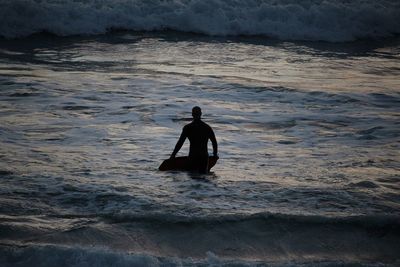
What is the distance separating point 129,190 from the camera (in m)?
9.76

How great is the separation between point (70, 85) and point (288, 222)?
1055cm

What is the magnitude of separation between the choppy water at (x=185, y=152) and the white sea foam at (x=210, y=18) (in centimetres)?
401

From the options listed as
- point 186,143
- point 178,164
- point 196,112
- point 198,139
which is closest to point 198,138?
point 198,139

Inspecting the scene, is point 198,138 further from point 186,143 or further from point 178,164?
point 186,143

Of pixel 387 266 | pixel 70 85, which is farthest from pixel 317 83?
pixel 387 266

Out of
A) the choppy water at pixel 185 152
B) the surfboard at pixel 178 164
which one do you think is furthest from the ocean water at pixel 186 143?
the surfboard at pixel 178 164

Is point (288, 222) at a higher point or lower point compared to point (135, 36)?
lower

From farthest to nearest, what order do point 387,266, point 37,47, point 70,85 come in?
point 37,47
point 70,85
point 387,266

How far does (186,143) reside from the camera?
13.4 meters

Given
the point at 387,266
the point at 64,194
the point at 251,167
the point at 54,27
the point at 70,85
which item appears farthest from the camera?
the point at 54,27

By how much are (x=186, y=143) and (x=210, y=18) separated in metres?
16.1

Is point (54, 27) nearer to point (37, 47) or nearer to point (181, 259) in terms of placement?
point (37, 47)

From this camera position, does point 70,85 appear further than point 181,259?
Yes

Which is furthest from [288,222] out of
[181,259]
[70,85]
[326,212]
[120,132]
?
[70,85]
